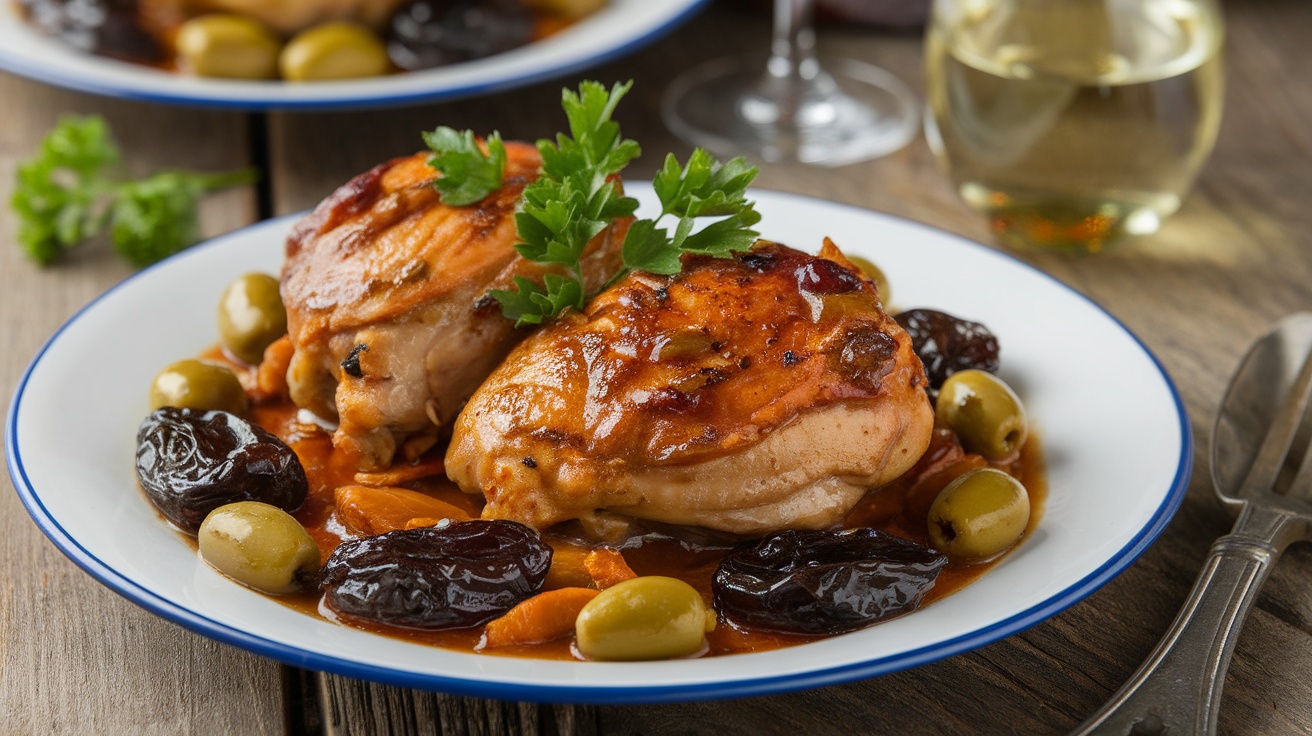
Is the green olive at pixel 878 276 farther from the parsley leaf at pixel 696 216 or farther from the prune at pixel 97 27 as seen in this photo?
the prune at pixel 97 27

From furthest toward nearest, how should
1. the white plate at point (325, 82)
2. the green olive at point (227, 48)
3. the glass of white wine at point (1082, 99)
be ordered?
the green olive at point (227, 48), the white plate at point (325, 82), the glass of white wine at point (1082, 99)

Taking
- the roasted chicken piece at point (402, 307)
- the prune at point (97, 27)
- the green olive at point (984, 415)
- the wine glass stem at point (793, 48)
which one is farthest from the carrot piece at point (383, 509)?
the wine glass stem at point (793, 48)

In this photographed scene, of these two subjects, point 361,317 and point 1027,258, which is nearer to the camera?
point 361,317

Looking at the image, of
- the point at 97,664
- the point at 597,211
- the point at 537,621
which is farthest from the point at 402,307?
the point at 97,664

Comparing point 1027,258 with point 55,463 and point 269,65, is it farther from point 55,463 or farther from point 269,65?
point 55,463

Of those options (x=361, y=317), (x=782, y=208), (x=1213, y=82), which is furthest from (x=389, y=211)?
(x=1213, y=82)

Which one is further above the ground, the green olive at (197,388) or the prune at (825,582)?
the prune at (825,582)
